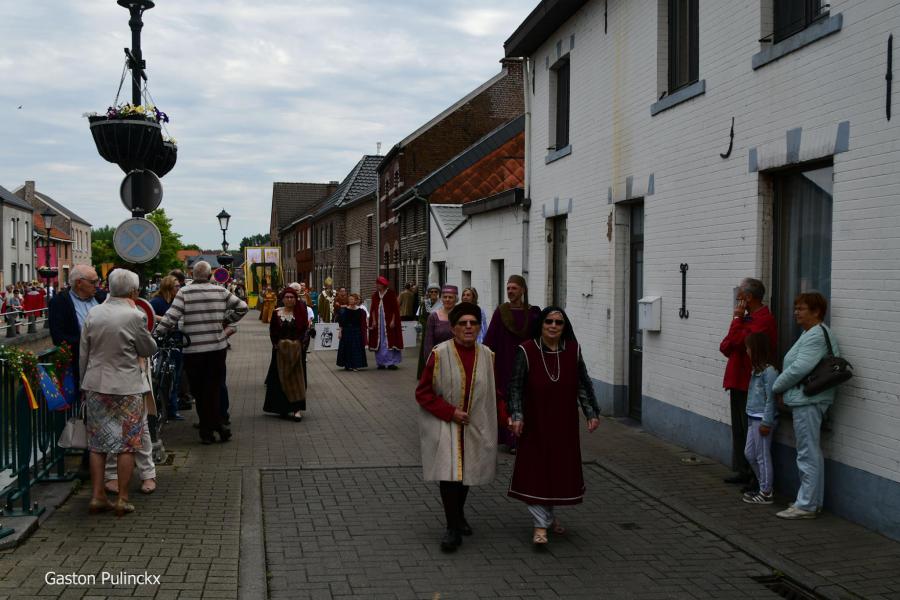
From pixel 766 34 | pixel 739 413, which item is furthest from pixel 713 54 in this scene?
pixel 739 413

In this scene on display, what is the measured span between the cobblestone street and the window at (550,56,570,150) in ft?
22.0

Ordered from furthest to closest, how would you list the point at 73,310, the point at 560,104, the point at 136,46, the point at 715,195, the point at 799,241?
1. the point at 560,104
2. the point at 136,46
3. the point at 715,195
4. the point at 799,241
5. the point at 73,310

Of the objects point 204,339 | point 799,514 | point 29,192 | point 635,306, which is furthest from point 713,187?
point 29,192

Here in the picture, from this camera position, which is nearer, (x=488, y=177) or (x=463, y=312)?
(x=463, y=312)

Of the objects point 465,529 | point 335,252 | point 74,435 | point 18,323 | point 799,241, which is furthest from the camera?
point 335,252

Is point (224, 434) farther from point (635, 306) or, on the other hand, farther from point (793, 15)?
point (793, 15)

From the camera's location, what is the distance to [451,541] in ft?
20.3

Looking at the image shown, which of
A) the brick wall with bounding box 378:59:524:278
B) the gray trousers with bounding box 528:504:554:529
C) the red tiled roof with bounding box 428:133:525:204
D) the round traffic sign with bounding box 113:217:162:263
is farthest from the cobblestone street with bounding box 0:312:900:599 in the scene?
the brick wall with bounding box 378:59:524:278

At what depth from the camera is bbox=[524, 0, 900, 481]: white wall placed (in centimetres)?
659

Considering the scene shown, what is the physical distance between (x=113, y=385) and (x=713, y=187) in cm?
591

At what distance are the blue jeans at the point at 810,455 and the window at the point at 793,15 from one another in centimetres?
319

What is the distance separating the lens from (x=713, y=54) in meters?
9.22

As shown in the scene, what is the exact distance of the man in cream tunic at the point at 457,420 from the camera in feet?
20.4

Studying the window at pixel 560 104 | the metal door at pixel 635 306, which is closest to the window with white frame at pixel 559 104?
the window at pixel 560 104
